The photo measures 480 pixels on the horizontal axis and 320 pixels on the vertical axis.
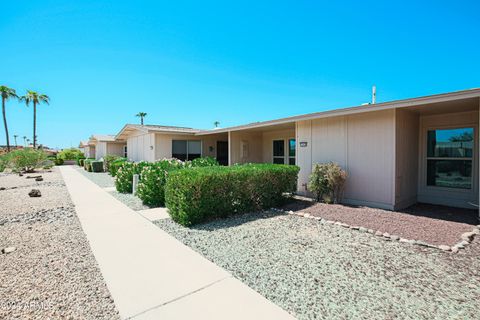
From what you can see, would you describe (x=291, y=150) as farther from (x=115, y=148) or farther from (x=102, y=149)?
(x=102, y=149)

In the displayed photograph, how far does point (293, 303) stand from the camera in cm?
240

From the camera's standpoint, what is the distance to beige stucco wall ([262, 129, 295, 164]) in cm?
1162

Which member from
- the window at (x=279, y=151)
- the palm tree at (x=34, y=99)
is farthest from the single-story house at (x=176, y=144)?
the palm tree at (x=34, y=99)

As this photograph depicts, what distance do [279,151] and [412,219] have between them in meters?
7.26

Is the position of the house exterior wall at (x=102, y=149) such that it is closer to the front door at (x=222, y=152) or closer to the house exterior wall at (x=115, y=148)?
the house exterior wall at (x=115, y=148)

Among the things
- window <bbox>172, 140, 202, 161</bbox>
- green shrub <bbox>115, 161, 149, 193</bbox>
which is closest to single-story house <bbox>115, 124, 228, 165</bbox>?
window <bbox>172, 140, 202, 161</bbox>

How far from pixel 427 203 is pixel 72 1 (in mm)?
12837

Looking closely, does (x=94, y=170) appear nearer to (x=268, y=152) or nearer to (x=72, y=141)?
(x=268, y=152)

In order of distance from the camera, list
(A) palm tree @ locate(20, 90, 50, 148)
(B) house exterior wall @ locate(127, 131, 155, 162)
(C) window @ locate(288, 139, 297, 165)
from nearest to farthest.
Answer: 1. (C) window @ locate(288, 139, 297, 165)
2. (B) house exterior wall @ locate(127, 131, 155, 162)
3. (A) palm tree @ locate(20, 90, 50, 148)

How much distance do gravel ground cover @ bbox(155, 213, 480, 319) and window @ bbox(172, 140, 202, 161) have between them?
385 inches

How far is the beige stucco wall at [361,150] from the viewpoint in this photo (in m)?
6.32

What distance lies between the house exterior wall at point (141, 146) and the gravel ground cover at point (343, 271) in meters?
10.0

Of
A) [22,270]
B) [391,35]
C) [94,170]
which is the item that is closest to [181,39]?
[391,35]

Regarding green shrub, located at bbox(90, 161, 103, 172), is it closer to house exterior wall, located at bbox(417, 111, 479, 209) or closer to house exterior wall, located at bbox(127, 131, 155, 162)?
house exterior wall, located at bbox(127, 131, 155, 162)
